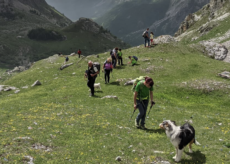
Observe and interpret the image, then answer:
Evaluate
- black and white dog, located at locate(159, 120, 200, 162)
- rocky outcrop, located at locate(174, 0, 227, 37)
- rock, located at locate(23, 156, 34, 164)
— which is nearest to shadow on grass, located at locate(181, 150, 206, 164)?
black and white dog, located at locate(159, 120, 200, 162)

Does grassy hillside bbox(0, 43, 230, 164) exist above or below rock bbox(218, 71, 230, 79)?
below

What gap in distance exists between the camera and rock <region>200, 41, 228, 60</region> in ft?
157

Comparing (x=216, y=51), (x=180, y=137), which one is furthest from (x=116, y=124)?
(x=216, y=51)

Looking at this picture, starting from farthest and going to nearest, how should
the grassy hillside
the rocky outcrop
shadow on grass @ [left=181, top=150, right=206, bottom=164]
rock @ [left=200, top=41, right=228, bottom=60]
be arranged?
the rocky outcrop, rock @ [left=200, top=41, right=228, bottom=60], the grassy hillside, shadow on grass @ [left=181, top=150, right=206, bottom=164]

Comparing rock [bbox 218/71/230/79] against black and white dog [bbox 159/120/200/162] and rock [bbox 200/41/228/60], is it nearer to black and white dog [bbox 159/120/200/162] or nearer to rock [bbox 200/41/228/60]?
rock [bbox 200/41/228/60]

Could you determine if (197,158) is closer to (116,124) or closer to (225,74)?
(116,124)

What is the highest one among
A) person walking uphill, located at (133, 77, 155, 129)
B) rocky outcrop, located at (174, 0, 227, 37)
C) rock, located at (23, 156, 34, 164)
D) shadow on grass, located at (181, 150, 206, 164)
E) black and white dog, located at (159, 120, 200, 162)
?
rocky outcrop, located at (174, 0, 227, 37)

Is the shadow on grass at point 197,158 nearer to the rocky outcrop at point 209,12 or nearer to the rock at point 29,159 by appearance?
the rock at point 29,159

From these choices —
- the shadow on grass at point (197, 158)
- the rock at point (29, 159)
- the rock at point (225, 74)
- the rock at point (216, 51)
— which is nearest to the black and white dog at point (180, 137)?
the shadow on grass at point (197, 158)

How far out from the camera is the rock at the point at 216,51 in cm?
4778

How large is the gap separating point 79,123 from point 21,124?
4.59 metres

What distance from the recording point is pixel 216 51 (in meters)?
48.9

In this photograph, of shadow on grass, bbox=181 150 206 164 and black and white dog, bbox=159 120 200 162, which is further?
shadow on grass, bbox=181 150 206 164

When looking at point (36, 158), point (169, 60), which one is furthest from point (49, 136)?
point (169, 60)
